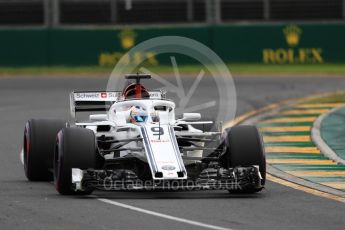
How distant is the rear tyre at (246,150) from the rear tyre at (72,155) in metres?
1.65

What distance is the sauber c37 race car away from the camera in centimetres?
1402

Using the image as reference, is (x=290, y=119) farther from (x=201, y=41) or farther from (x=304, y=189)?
(x=201, y=41)

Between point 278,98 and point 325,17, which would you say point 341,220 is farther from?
point 325,17

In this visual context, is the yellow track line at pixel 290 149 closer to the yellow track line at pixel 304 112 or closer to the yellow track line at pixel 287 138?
the yellow track line at pixel 287 138

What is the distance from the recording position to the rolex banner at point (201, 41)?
131ft

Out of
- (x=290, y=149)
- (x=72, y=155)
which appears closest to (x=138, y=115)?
(x=72, y=155)

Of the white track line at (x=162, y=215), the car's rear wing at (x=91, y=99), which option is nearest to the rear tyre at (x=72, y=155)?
the white track line at (x=162, y=215)

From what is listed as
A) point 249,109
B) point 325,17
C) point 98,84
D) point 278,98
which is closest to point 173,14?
point 325,17

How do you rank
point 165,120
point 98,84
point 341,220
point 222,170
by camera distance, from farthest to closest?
point 98,84
point 165,120
point 222,170
point 341,220

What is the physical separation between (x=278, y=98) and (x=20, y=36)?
41.4 ft

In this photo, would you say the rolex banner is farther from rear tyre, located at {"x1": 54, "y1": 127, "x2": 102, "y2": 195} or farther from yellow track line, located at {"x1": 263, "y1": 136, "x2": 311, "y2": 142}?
rear tyre, located at {"x1": 54, "y1": 127, "x2": 102, "y2": 195}

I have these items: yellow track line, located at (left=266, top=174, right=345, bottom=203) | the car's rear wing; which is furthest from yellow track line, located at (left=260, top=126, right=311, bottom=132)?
the car's rear wing

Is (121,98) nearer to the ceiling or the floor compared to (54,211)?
nearer to the ceiling

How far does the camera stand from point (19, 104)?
97.4 feet
